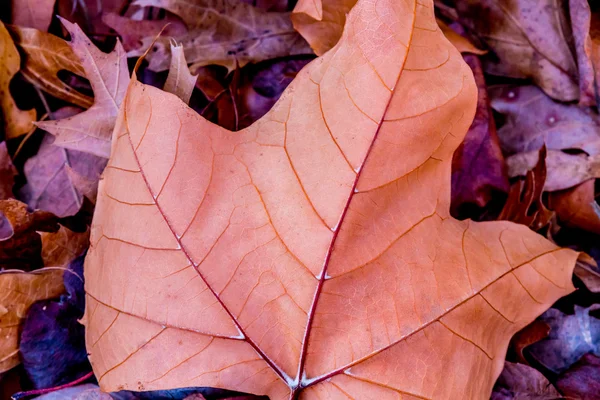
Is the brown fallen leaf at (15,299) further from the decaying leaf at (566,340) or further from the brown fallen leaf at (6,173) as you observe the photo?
the decaying leaf at (566,340)

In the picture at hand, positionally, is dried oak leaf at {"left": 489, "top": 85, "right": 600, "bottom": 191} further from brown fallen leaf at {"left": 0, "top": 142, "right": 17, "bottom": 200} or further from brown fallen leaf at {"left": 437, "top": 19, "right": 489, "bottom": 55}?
brown fallen leaf at {"left": 0, "top": 142, "right": 17, "bottom": 200}

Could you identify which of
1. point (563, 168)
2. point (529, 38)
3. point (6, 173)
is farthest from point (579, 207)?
point (6, 173)

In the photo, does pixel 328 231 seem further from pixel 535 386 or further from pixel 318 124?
pixel 535 386

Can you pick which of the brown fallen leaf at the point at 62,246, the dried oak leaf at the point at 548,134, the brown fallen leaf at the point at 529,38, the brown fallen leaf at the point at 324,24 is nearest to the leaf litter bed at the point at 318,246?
the brown fallen leaf at the point at 324,24

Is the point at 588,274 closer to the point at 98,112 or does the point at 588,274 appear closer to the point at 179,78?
the point at 179,78

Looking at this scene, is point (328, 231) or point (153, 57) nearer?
point (328, 231)

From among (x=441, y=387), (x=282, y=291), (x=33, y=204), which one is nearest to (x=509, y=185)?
(x=441, y=387)
